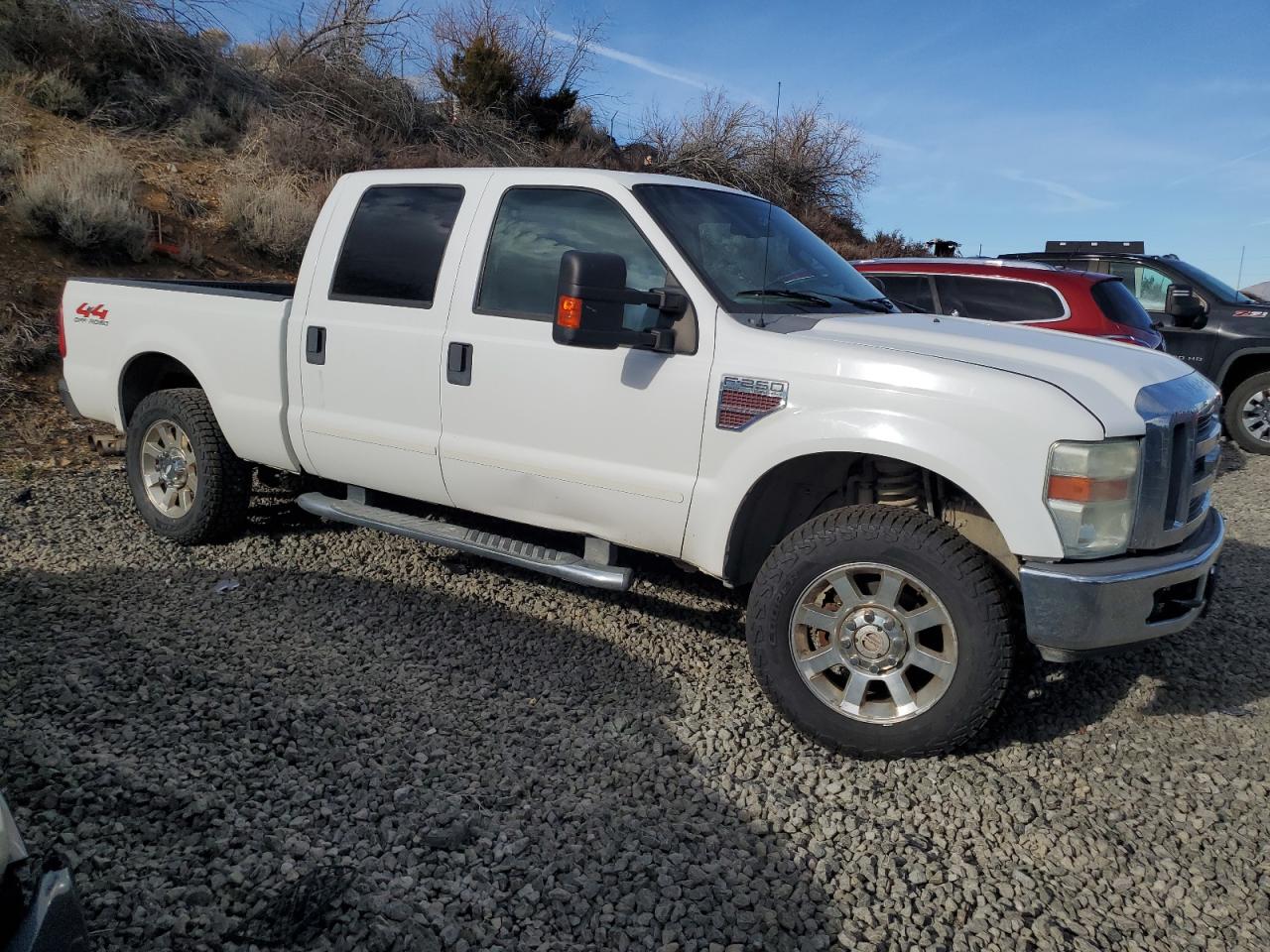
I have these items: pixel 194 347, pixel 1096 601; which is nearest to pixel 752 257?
pixel 1096 601

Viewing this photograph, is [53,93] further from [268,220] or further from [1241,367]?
[1241,367]

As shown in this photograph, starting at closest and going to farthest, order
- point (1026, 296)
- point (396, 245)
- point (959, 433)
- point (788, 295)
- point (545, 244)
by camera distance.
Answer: point (959, 433) < point (788, 295) < point (545, 244) < point (396, 245) < point (1026, 296)

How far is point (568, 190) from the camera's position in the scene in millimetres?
4105

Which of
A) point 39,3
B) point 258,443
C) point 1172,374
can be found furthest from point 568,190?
point 39,3

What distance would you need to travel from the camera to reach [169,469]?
17.6ft

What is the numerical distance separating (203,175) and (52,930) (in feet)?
44.8

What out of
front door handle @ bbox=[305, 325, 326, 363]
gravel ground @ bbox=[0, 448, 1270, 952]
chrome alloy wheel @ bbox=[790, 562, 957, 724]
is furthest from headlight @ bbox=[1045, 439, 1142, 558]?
front door handle @ bbox=[305, 325, 326, 363]

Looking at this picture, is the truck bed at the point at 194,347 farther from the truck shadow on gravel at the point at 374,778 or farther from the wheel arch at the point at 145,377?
the truck shadow on gravel at the point at 374,778

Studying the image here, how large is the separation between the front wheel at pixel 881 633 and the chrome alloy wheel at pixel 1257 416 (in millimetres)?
8143

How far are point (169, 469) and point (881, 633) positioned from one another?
411 cm

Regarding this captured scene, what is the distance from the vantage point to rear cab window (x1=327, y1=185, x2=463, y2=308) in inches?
172

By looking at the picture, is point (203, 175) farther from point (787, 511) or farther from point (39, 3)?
point (787, 511)

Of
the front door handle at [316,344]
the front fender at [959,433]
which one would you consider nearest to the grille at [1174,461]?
the front fender at [959,433]

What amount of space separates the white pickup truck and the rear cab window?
15 mm
